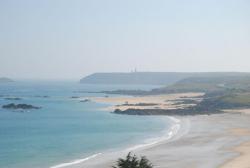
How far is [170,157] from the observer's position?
36.2m

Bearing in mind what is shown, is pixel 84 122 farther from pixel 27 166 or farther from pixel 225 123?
pixel 27 166

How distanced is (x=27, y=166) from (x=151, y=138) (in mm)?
17209

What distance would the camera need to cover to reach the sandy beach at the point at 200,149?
3369 centimetres

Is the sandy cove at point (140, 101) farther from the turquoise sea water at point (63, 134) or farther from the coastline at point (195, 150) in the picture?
the coastline at point (195, 150)

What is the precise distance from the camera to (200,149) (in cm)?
3994

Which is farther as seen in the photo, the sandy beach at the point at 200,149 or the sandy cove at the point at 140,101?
the sandy cove at the point at 140,101

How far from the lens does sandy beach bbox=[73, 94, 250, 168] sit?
3369cm

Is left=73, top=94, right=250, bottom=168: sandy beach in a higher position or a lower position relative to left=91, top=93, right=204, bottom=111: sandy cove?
lower

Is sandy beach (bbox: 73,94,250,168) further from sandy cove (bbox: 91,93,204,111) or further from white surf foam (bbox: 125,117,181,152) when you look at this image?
sandy cove (bbox: 91,93,204,111)

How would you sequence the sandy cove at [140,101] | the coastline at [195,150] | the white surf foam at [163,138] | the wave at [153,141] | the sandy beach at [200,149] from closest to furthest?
the sandy beach at [200,149] < the coastline at [195,150] < the wave at [153,141] < the white surf foam at [163,138] < the sandy cove at [140,101]

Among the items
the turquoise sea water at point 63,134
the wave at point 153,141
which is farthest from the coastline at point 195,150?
the turquoise sea water at point 63,134

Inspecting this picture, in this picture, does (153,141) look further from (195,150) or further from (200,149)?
(195,150)

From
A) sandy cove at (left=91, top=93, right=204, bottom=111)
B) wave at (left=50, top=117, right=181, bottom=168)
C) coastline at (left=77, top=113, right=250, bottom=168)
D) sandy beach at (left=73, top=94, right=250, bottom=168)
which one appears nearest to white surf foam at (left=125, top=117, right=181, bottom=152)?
wave at (left=50, top=117, right=181, bottom=168)

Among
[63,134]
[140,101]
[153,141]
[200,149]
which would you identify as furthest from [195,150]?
[140,101]
